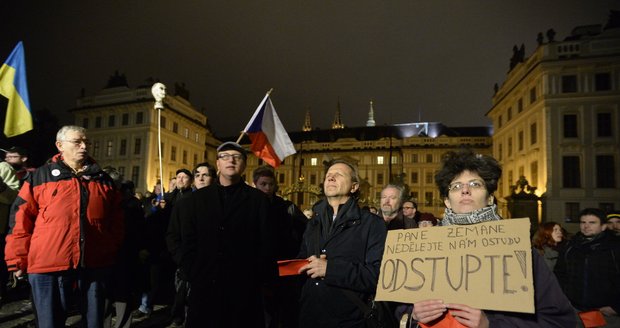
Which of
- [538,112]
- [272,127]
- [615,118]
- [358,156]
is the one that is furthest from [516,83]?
[272,127]

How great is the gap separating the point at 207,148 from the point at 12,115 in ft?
190

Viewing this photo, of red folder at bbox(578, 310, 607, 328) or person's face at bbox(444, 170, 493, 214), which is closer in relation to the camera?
person's face at bbox(444, 170, 493, 214)

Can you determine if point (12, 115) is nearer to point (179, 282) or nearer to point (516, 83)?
point (179, 282)

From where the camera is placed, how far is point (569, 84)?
32.3 m

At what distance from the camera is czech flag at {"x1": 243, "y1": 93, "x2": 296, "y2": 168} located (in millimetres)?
7586

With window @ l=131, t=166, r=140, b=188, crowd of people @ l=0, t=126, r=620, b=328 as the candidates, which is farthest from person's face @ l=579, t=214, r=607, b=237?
window @ l=131, t=166, r=140, b=188

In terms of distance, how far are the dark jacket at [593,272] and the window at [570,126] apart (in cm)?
3336

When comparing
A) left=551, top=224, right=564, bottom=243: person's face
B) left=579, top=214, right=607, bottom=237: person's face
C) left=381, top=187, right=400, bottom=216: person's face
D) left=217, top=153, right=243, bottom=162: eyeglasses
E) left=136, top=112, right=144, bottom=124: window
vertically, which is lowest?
left=551, top=224, right=564, bottom=243: person's face

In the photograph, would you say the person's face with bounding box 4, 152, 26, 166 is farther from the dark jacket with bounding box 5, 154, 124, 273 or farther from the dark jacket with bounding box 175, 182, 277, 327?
the dark jacket with bounding box 175, 182, 277, 327

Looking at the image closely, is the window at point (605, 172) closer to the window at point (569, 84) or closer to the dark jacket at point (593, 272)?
the window at point (569, 84)

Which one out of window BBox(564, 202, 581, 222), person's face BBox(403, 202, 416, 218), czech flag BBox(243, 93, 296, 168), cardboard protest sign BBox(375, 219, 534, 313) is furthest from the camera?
window BBox(564, 202, 581, 222)

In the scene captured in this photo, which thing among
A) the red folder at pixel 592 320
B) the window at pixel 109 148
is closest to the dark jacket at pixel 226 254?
the red folder at pixel 592 320

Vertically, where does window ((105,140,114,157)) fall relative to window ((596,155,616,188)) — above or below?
above

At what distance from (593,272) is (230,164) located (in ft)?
14.6
